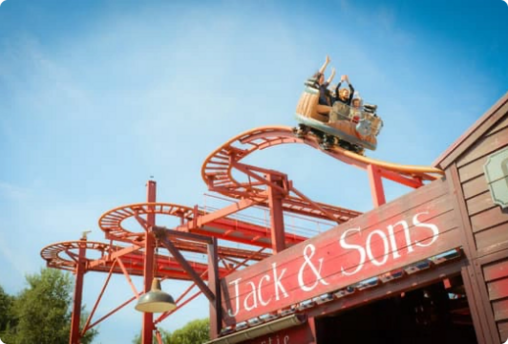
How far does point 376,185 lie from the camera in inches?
442

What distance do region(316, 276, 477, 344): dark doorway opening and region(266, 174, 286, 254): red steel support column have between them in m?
5.81

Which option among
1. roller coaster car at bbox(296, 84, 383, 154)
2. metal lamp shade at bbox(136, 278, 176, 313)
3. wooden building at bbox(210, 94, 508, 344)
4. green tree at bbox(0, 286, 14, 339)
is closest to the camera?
wooden building at bbox(210, 94, 508, 344)

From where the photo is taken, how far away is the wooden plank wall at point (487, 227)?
5.00 meters

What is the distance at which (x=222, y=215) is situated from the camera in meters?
17.6

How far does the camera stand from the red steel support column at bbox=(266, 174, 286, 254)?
14.2 metres

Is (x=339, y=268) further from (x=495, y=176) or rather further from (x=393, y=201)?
(x=495, y=176)

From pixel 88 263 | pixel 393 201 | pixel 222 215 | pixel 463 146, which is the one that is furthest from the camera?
pixel 88 263

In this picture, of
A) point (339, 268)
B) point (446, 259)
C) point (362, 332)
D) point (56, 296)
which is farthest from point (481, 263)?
point (56, 296)

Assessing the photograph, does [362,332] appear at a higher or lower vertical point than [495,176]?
lower

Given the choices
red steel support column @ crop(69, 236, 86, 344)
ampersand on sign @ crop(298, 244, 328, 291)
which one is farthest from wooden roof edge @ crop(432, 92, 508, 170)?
red steel support column @ crop(69, 236, 86, 344)

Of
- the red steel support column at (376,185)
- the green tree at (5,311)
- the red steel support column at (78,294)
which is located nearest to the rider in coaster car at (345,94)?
the red steel support column at (376,185)

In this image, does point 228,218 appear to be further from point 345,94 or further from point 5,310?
point 5,310

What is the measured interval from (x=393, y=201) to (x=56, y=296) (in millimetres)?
30341

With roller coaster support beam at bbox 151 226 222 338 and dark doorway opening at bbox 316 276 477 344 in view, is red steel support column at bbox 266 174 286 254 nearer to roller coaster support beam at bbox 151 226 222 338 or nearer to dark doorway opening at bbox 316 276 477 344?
roller coaster support beam at bbox 151 226 222 338
